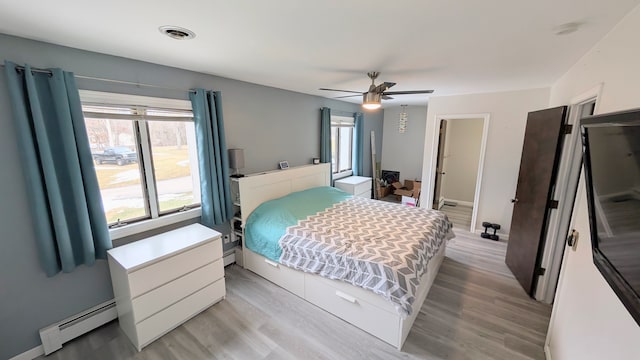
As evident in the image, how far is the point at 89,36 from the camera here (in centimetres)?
163

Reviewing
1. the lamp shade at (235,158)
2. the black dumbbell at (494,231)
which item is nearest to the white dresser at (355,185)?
the black dumbbell at (494,231)

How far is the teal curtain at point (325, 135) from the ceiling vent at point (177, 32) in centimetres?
290

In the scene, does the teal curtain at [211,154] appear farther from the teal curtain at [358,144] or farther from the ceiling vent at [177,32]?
the teal curtain at [358,144]

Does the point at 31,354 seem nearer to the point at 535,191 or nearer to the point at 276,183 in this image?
the point at 276,183

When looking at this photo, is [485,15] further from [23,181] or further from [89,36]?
[23,181]

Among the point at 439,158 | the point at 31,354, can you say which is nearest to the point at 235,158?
the point at 31,354

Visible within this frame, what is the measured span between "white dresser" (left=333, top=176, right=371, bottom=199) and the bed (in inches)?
43.8

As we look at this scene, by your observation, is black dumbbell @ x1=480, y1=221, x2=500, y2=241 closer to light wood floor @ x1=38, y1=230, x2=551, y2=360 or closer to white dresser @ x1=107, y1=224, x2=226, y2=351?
light wood floor @ x1=38, y1=230, x2=551, y2=360

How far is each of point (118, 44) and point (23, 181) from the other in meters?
1.21

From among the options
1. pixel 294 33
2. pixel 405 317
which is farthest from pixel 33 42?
pixel 405 317

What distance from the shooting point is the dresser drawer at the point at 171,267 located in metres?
1.86

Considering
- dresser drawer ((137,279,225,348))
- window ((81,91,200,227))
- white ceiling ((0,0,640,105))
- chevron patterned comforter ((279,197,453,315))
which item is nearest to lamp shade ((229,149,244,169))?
window ((81,91,200,227))

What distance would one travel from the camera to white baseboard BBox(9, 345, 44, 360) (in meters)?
1.77

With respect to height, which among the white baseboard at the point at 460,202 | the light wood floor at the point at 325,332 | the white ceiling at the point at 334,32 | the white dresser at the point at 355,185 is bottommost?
the light wood floor at the point at 325,332
